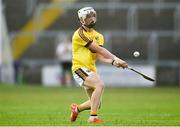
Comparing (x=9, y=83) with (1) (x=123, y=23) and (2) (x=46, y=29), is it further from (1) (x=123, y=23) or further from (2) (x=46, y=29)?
(1) (x=123, y=23)

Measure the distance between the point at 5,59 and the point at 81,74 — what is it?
23.6 metres

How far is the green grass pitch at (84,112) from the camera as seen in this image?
15414mm

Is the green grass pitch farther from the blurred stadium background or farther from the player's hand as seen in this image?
the blurred stadium background

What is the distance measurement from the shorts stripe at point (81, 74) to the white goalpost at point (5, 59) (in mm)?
22889

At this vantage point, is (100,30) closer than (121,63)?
No

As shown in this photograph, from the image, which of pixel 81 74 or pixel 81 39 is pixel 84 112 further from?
pixel 81 39

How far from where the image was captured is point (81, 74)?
1523 cm

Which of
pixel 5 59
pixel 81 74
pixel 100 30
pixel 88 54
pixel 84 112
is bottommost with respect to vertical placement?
pixel 5 59

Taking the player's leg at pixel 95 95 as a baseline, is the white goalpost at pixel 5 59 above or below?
below

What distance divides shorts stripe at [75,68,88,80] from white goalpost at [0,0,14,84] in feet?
75.1

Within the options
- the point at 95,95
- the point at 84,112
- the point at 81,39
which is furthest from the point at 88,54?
the point at 84,112

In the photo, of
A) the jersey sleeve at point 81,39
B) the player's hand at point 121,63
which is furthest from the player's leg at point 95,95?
the jersey sleeve at point 81,39

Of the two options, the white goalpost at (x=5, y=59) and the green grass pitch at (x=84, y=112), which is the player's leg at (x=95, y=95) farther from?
the white goalpost at (x=5, y=59)

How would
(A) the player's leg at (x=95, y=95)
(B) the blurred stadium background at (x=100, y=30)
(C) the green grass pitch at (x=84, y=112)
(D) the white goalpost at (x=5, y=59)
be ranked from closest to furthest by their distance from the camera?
(A) the player's leg at (x=95, y=95) → (C) the green grass pitch at (x=84, y=112) → (B) the blurred stadium background at (x=100, y=30) → (D) the white goalpost at (x=5, y=59)
